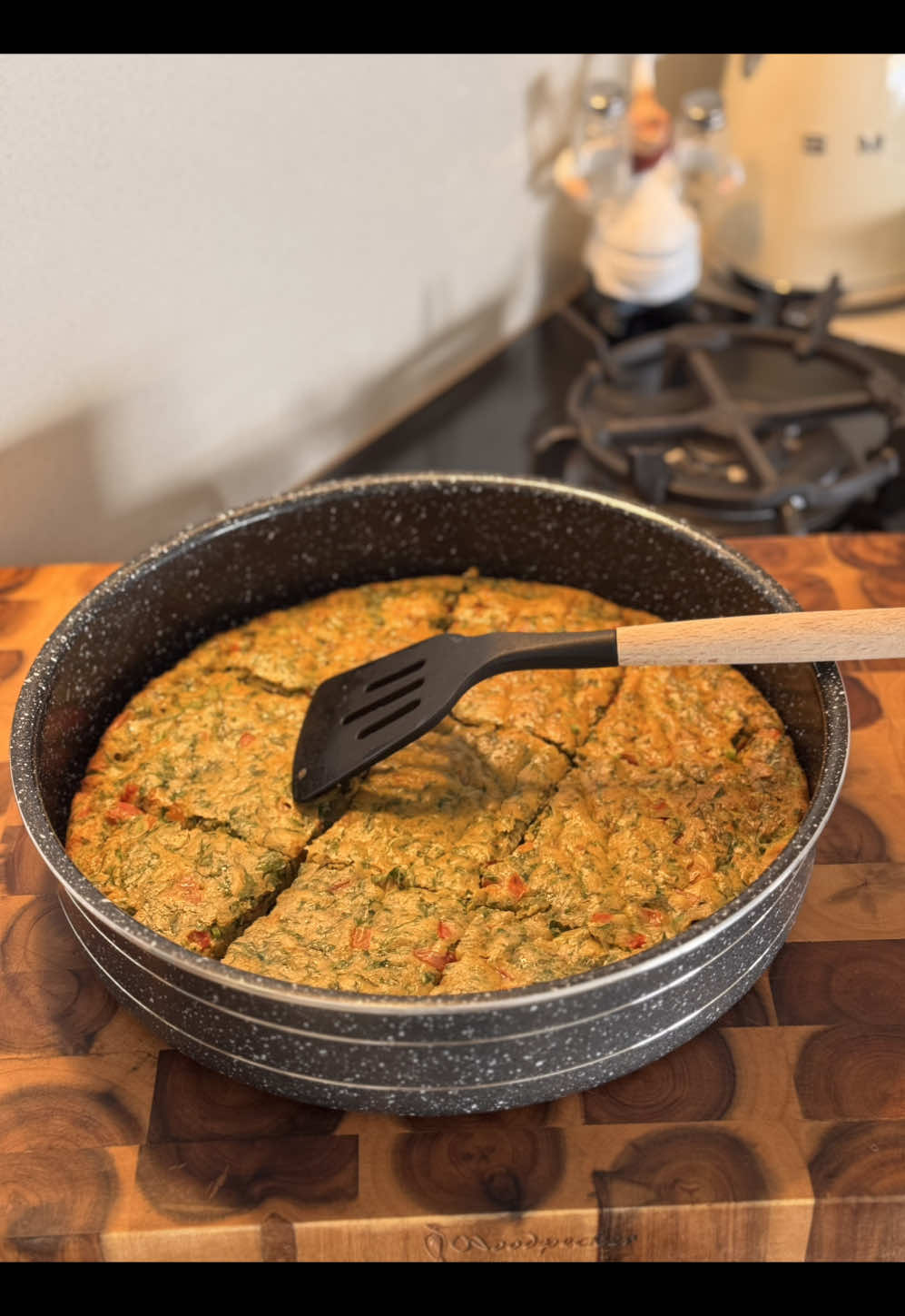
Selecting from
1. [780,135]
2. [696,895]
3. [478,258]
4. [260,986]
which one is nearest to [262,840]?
[260,986]

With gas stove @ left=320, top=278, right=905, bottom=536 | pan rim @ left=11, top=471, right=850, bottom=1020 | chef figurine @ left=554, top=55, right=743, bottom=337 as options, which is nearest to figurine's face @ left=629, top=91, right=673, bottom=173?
chef figurine @ left=554, top=55, right=743, bottom=337

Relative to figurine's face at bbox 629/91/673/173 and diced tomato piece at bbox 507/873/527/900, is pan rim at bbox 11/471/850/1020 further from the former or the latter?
figurine's face at bbox 629/91/673/173

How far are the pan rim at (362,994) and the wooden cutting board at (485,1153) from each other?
20 centimetres

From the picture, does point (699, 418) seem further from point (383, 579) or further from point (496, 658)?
point (496, 658)

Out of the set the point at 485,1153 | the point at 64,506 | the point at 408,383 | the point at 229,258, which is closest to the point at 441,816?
the point at 485,1153

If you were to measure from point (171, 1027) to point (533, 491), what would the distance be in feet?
2.62

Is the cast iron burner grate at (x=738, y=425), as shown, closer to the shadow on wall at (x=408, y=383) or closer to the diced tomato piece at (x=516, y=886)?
the shadow on wall at (x=408, y=383)

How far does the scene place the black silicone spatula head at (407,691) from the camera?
1396 mm

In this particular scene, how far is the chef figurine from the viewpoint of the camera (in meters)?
2.24

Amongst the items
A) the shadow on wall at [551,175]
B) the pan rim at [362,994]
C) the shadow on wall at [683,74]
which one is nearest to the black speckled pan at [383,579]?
the pan rim at [362,994]

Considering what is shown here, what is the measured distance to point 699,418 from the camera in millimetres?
2141

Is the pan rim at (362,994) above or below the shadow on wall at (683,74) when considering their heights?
below

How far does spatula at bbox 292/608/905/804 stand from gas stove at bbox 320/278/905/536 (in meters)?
0.66

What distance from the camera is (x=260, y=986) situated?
3.52 feet
